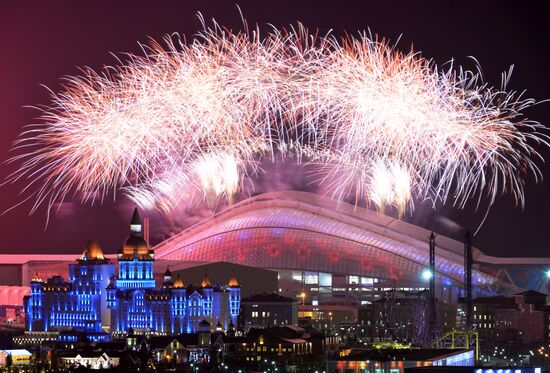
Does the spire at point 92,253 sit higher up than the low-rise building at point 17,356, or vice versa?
the spire at point 92,253

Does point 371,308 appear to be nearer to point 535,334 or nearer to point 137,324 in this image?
point 535,334

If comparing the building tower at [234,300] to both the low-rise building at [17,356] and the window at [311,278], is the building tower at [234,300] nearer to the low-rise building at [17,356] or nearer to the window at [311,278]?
the window at [311,278]

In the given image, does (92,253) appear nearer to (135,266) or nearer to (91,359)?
(135,266)

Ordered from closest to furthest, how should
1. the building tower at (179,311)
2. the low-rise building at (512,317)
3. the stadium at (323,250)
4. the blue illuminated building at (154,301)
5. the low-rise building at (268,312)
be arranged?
the building tower at (179,311)
the blue illuminated building at (154,301)
the low-rise building at (268,312)
the low-rise building at (512,317)
the stadium at (323,250)

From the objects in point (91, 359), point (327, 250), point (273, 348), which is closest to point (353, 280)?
point (327, 250)

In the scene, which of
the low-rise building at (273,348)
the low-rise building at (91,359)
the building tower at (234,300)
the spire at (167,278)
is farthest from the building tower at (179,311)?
the low-rise building at (91,359)

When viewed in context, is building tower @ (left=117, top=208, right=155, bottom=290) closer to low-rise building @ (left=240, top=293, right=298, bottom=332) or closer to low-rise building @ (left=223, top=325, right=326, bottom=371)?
low-rise building @ (left=240, top=293, right=298, bottom=332)

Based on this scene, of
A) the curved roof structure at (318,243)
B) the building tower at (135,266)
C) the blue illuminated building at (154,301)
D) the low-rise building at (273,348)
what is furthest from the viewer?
the curved roof structure at (318,243)

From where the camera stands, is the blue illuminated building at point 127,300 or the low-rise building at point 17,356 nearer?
the low-rise building at point 17,356

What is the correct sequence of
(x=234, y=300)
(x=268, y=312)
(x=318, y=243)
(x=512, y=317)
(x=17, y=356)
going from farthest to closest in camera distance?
(x=318, y=243) < (x=512, y=317) < (x=268, y=312) < (x=234, y=300) < (x=17, y=356)

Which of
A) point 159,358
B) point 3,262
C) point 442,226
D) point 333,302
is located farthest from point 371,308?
point 3,262
